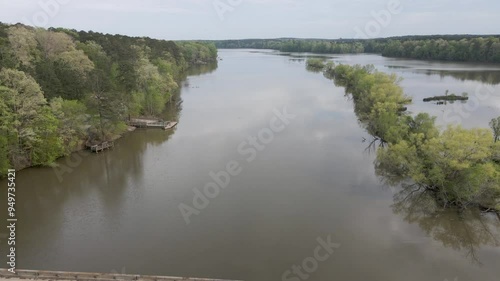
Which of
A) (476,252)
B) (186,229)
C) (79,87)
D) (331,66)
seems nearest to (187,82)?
(331,66)

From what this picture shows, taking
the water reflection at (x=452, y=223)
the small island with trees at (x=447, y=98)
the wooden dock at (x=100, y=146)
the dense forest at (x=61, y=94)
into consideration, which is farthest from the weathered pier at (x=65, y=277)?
the small island with trees at (x=447, y=98)

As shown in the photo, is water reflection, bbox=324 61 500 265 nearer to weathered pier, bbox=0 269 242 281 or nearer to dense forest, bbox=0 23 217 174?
weathered pier, bbox=0 269 242 281

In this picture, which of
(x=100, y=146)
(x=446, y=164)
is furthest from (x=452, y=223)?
(x=100, y=146)

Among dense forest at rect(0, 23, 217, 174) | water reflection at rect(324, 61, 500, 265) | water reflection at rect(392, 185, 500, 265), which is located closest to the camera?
water reflection at rect(392, 185, 500, 265)

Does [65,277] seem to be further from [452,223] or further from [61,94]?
[61,94]

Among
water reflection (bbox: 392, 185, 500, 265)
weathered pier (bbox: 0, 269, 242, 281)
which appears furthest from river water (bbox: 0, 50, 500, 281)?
weathered pier (bbox: 0, 269, 242, 281)

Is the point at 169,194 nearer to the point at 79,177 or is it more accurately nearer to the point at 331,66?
the point at 79,177
